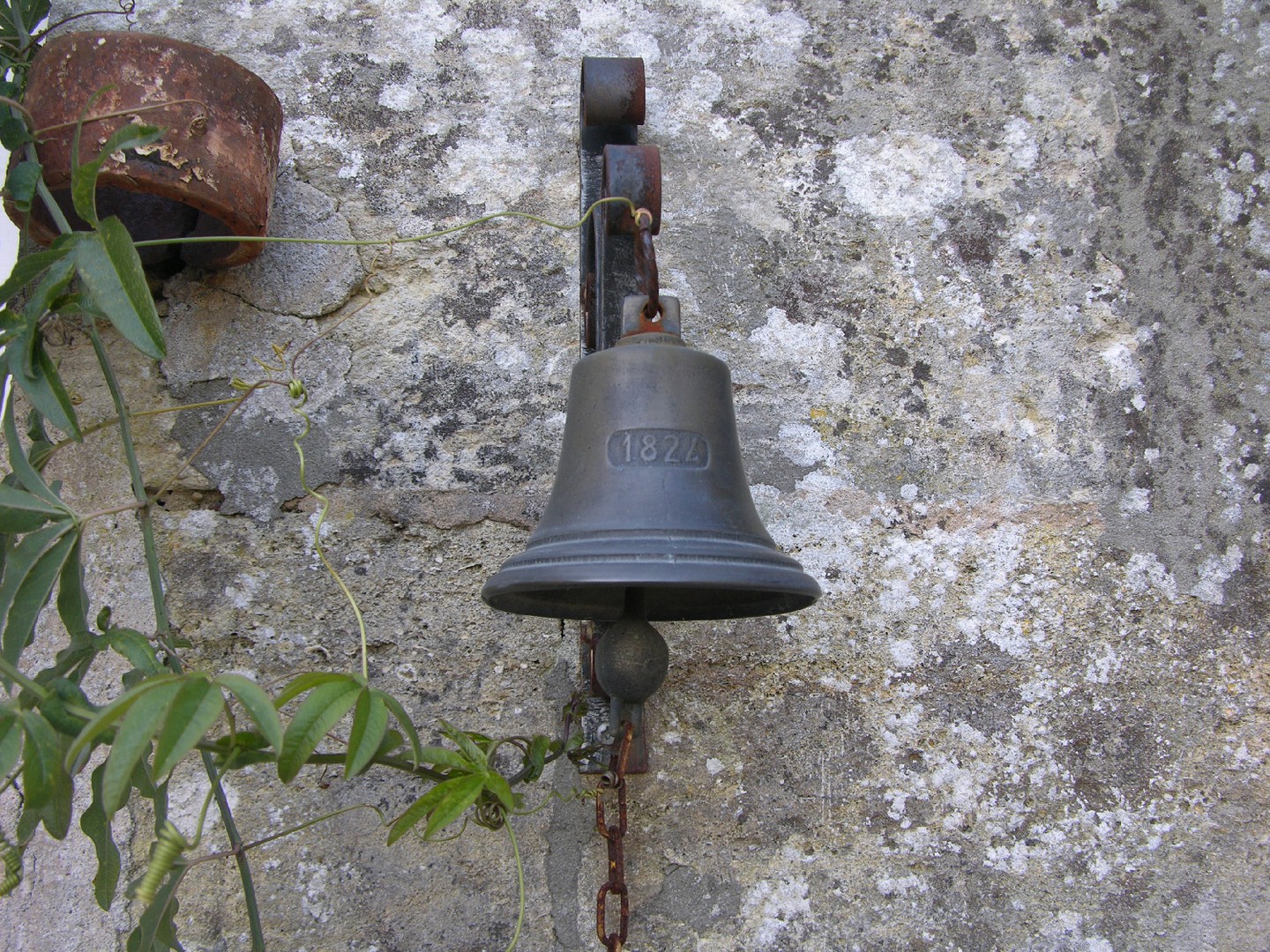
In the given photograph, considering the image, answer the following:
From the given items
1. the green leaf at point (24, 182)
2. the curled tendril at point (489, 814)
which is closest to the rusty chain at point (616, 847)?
the curled tendril at point (489, 814)

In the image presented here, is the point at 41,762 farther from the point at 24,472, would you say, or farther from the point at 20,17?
the point at 20,17

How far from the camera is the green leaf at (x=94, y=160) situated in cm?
94

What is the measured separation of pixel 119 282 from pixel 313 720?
469mm

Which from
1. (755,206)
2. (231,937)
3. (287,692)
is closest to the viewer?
(287,692)

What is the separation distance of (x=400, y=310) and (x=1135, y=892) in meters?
1.33

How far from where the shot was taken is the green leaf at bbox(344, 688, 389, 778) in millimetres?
932

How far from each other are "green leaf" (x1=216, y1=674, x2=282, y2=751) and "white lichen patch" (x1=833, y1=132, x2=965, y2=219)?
117 centimetres

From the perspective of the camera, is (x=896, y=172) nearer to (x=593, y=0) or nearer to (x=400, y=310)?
(x=593, y=0)

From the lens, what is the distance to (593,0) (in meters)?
1.66

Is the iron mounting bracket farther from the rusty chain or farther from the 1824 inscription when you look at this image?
the 1824 inscription

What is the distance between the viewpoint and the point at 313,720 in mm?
938

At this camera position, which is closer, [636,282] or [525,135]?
[636,282]

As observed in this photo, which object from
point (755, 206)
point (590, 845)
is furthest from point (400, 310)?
point (590, 845)

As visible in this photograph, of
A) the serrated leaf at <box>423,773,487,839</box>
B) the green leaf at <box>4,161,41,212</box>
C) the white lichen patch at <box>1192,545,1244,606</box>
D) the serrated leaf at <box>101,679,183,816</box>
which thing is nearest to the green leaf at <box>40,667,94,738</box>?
the serrated leaf at <box>101,679,183,816</box>
